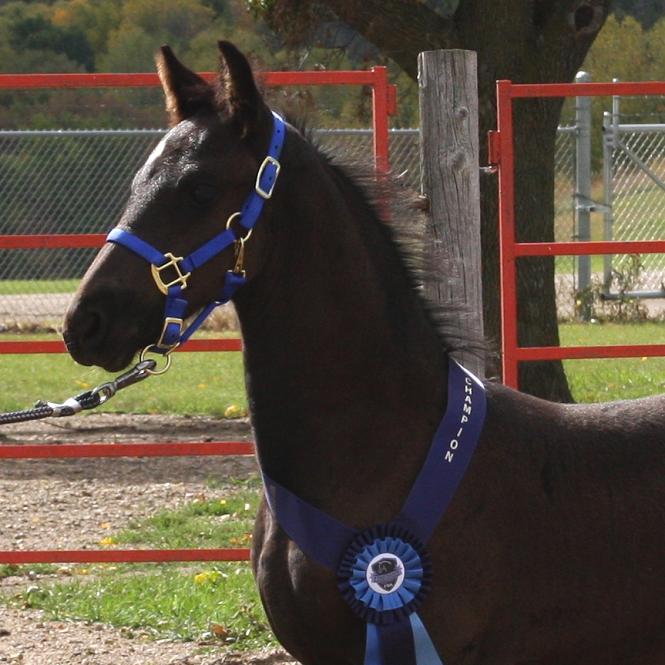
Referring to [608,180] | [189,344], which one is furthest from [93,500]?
[608,180]

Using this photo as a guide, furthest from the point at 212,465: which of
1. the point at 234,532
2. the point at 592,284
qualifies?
the point at 592,284

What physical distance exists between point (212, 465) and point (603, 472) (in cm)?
517

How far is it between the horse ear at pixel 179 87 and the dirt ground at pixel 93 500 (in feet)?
7.56

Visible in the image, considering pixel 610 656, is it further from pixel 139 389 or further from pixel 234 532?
pixel 139 389

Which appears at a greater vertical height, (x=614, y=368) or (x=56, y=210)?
(x=56, y=210)

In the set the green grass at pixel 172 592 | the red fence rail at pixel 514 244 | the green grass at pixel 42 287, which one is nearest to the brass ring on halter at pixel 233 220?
the red fence rail at pixel 514 244

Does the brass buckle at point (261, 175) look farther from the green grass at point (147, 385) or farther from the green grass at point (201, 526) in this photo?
the green grass at point (147, 385)

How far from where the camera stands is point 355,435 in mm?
2969

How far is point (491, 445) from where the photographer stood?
303 centimetres

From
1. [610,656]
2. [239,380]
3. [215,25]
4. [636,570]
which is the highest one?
[215,25]

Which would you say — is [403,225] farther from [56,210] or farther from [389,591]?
[56,210]

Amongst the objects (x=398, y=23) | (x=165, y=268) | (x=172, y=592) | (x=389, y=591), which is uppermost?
(x=398, y=23)

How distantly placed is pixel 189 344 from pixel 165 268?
6.56 feet

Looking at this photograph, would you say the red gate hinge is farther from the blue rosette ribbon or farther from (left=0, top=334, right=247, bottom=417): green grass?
(left=0, top=334, right=247, bottom=417): green grass
